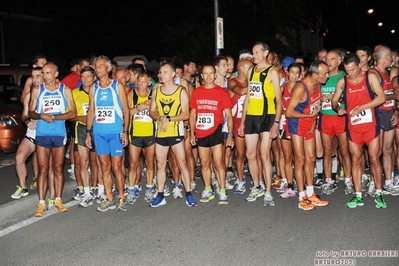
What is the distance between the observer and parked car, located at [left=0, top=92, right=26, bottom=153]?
11.8 meters

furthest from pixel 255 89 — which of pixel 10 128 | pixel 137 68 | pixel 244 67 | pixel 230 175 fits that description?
pixel 10 128

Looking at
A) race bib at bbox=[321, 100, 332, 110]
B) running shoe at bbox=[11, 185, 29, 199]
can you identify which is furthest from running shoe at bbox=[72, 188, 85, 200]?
race bib at bbox=[321, 100, 332, 110]

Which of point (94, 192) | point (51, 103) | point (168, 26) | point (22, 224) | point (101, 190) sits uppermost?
point (168, 26)

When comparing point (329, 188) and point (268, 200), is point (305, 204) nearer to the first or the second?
point (268, 200)

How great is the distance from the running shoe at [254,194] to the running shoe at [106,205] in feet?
6.32

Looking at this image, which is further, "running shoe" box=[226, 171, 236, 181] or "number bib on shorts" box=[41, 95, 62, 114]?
"running shoe" box=[226, 171, 236, 181]

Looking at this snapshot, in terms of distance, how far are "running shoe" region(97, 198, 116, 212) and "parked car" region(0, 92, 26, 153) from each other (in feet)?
14.2

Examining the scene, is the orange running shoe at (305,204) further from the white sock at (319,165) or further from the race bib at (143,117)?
the race bib at (143,117)

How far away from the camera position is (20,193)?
28.6 feet

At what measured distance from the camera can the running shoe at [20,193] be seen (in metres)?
8.62

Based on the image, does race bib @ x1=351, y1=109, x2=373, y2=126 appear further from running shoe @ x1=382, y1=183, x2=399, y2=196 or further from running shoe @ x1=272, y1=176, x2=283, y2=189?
running shoe @ x1=272, y1=176, x2=283, y2=189

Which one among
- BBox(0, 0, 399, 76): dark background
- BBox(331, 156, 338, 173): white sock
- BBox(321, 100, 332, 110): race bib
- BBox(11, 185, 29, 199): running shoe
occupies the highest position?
BBox(0, 0, 399, 76): dark background

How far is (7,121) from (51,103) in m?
4.44

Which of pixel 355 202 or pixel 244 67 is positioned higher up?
pixel 244 67
